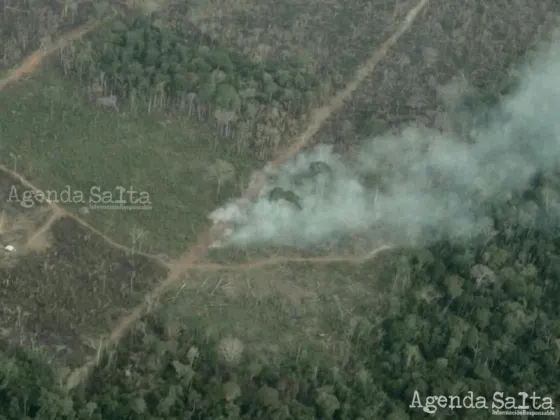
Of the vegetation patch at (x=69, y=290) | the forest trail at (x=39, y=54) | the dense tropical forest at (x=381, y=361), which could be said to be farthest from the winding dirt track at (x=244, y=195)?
the dense tropical forest at (x=381, y=361)

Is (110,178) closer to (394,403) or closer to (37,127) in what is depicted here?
(37,127)

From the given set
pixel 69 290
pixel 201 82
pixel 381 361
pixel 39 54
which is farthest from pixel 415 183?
pixel 39 54

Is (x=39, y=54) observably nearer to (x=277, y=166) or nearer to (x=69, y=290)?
(x=277, y=166)

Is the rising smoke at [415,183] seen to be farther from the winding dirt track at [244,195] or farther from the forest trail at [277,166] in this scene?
the winding dirt track at [244,195]

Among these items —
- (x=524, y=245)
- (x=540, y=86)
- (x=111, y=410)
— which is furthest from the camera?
(x=540, y=86)

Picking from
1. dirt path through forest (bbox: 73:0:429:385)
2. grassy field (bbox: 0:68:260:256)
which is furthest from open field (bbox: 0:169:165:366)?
grassy field (bbox: 0:68:260:256)

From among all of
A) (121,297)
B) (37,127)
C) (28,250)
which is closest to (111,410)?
(121,297)

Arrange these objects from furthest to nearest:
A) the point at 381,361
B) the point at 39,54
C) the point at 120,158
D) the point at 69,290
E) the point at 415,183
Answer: the point at 39,54 < the point at 415,183 < the point at 120,158 < the point at 69,290 < the point at 381,361
